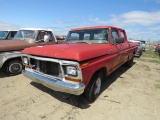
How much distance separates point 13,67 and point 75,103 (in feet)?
10.6

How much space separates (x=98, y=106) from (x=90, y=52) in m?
1.36

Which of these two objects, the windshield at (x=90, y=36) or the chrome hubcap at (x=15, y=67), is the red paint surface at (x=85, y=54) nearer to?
the windshield at (x=90, y=36)

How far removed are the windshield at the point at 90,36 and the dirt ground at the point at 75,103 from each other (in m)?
1.60

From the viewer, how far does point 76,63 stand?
3.00 m

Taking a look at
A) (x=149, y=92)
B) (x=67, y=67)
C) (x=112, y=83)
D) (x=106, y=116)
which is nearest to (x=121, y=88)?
(x=112, y=83)

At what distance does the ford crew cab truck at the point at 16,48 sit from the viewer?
538 centimetres

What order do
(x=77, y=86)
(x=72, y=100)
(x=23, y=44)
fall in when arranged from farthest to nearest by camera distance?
(x=23, y=44)
(x=72, y=100)
(x=77, y=86)

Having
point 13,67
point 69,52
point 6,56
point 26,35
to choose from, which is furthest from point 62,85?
point 26,35

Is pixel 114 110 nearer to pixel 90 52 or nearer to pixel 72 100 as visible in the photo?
pixel 72 100

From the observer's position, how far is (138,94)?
14.8 ft

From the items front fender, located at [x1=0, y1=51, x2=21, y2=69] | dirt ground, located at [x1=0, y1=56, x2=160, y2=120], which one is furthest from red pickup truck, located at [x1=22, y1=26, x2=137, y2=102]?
front fender, located at [x1=0, y1=51, x2=21, y2=69]

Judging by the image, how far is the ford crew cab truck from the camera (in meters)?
5.38

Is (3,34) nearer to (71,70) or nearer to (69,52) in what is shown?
(69,52)

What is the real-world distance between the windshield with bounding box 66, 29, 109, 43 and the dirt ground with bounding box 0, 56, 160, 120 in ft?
5.25
